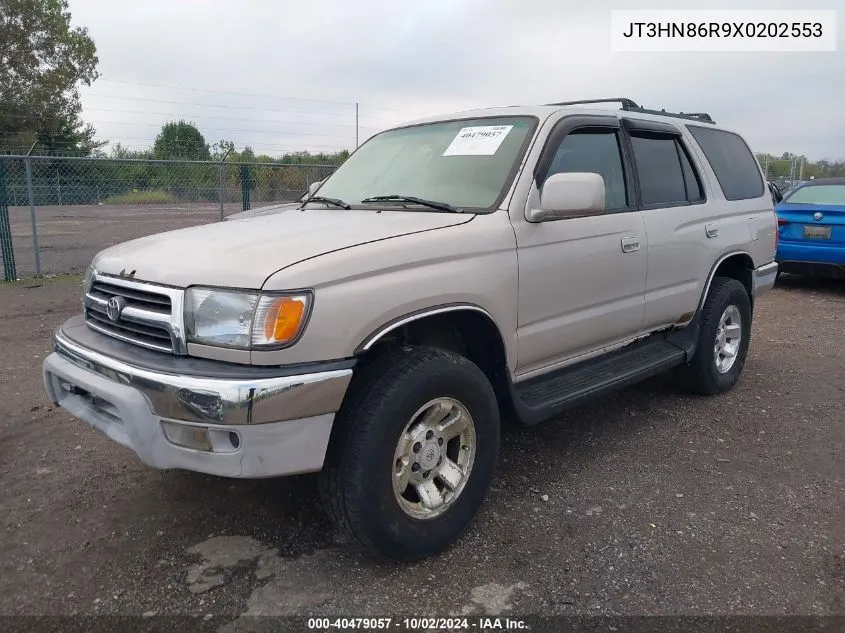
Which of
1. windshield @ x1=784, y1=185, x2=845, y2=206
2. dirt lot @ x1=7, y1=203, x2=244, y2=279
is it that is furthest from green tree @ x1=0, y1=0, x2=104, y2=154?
windshield @ x1=784, y1=185, x2=845, y2=206

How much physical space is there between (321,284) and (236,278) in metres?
0.31

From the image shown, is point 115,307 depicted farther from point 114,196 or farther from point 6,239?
point 114,196

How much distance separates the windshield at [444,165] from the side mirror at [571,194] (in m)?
0.24

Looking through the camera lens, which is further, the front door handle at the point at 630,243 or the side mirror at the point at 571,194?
the front door handle at the point at 630,243

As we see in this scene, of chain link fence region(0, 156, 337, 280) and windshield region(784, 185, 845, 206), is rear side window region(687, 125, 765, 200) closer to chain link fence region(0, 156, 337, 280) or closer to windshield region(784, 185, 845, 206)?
windshield region(784, 185, 845, 206)

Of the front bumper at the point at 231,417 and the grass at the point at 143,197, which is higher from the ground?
the grass at the point at 143,197

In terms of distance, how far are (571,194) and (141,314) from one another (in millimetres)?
1933

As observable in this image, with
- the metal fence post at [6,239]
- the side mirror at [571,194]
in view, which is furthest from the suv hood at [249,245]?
the metal fence post at [6,239]

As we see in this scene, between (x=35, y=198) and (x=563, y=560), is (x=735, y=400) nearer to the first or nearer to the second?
(x=563, y=560)

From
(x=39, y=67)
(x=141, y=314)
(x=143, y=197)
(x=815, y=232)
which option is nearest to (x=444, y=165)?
(x=141, y=314)

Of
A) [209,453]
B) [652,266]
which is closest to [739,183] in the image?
[652,266]

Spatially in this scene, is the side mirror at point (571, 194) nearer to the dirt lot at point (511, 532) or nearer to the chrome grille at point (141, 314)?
the dirt lot at point (511, 532)

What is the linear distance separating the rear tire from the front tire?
2.34m

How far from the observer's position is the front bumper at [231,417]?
2.29 metres
